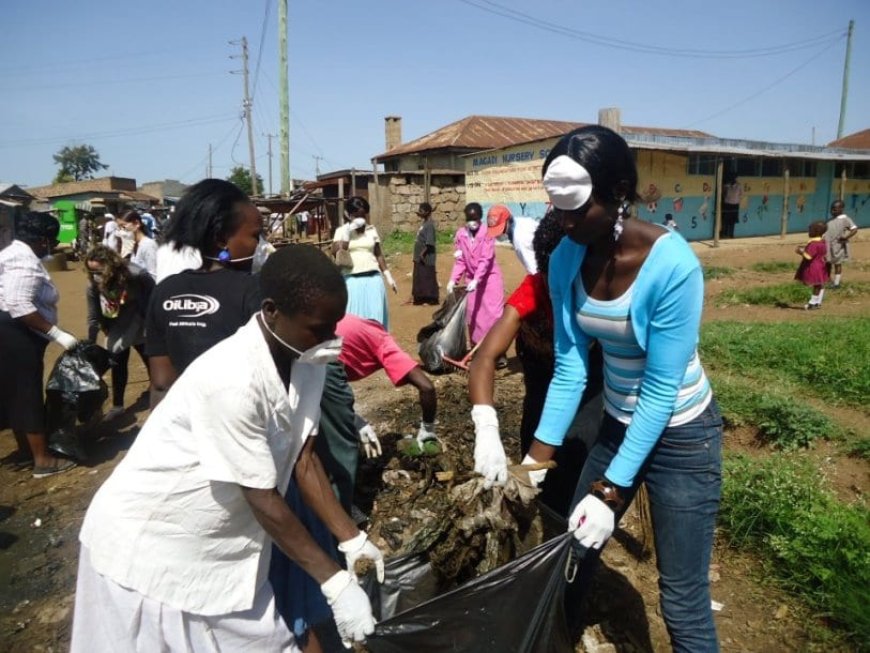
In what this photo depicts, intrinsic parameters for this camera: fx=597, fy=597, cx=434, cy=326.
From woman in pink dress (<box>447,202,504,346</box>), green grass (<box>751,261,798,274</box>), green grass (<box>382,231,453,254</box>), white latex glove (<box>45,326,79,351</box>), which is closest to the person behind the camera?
white latex glove (<box>45,326,79,351</box>)

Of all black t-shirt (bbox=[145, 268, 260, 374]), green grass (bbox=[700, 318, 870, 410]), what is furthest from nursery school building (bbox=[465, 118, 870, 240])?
black t-shirt (bbox=[145, 268, 260, 374])

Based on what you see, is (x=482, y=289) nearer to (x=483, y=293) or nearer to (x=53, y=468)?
(x=483, y=293)

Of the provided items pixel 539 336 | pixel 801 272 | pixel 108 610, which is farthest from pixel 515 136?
pixel 108 610

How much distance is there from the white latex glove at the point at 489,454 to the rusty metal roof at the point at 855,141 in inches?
1617

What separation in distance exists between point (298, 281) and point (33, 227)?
3.53 metres

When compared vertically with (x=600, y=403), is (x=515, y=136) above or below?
above

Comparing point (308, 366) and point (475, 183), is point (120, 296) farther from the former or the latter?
point (475, 183)

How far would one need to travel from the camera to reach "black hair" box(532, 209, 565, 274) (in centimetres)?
233

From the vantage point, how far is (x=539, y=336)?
266cm

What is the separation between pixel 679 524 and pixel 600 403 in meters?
0.80

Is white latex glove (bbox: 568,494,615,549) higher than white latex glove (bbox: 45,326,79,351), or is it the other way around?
white latex glove (bbox: 45,326,79,351)

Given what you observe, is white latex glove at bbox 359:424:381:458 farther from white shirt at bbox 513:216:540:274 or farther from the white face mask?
the white face mask

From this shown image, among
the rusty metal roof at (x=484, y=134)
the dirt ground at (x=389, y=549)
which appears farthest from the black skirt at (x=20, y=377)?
the rusty metal roof at (x=484, y=134)

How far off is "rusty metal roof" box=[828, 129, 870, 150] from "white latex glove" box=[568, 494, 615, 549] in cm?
4119
